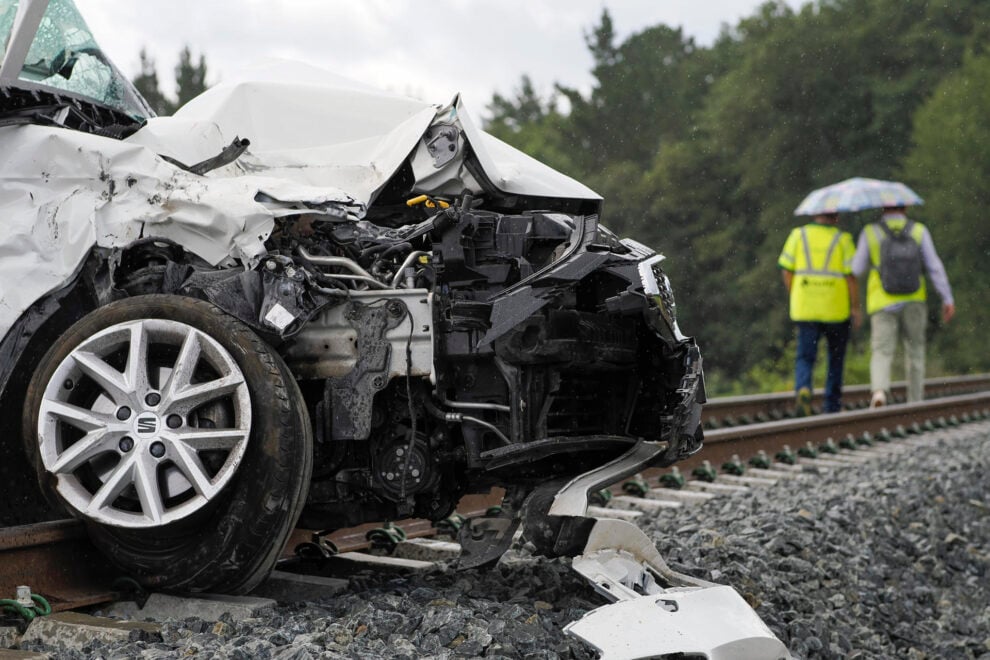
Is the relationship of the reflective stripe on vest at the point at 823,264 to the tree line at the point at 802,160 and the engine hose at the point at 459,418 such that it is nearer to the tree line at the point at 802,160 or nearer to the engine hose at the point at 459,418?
the engine hose at the point at 459,418

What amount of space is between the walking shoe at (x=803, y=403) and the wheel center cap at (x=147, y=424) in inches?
401

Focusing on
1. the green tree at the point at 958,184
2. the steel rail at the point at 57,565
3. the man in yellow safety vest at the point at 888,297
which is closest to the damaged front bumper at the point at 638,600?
the steel rail at the point at 57,565

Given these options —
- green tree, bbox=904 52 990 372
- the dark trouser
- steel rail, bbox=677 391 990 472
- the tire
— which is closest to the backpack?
the dark trouser

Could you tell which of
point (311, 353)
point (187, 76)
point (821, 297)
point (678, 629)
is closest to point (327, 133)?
point (311, 353)

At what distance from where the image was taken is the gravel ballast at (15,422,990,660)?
3562 millimetres

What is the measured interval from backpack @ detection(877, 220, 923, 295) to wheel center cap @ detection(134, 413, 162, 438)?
11.3 meters

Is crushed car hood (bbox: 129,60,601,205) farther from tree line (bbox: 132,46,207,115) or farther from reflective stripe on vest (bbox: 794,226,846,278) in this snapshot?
tree line (bbox: 132,46,207,115)

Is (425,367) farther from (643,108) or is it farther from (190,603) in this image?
(643,108)

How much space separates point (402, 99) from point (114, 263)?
64.0 inches

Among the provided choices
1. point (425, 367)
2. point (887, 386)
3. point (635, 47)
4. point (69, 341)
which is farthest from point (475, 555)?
point (635, 47)

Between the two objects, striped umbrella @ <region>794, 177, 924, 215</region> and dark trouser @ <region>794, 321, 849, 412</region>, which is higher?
striped umbrella @ <region>794, 177, 924, 215</region>

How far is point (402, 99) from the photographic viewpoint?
540 centimetres

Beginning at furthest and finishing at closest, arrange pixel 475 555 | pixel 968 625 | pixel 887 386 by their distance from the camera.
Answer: pixel 887 386 < pixel 968 625 < pixel 475 555

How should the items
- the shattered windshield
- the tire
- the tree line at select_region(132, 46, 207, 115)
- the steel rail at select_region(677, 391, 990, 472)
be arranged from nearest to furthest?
the tire < the shattered windshield < the steel rail at select_region(677, 391, 990, 472) < the tree line at select_region(132, 46, 207, 115)
